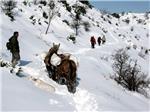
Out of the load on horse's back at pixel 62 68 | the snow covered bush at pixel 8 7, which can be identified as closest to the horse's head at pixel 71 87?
the load on horse's back at pixel 62 68

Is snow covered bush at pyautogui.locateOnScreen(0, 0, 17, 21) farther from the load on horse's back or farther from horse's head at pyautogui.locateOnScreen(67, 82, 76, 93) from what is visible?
horse's head at pyautogui.locateOnScreen(67, 82, 76, 93)

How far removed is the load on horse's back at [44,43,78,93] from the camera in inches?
529

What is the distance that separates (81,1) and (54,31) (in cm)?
2684

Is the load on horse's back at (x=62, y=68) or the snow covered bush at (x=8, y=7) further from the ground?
the snow covered bush at (x=8, y=7)

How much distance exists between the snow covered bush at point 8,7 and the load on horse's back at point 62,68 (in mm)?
15316

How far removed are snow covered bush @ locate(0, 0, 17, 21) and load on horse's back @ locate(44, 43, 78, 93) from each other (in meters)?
15.3

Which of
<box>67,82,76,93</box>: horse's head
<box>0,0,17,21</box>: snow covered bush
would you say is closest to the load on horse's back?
<box>67,82,76,93</box>: horse's head

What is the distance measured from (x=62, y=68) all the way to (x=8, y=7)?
18.6 m

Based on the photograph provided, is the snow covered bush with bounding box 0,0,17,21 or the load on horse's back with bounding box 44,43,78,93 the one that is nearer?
the load on horse's back with bounding box 44,43,78,93

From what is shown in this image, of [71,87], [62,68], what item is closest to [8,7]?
[62,68]

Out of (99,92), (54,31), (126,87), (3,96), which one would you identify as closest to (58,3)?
(54,31)

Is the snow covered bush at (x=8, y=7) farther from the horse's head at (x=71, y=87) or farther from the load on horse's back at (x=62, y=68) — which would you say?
the horse's head at (x=71, y=87)

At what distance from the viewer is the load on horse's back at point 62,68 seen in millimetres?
13430

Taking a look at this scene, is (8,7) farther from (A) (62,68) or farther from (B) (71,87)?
(B) (71,87)
